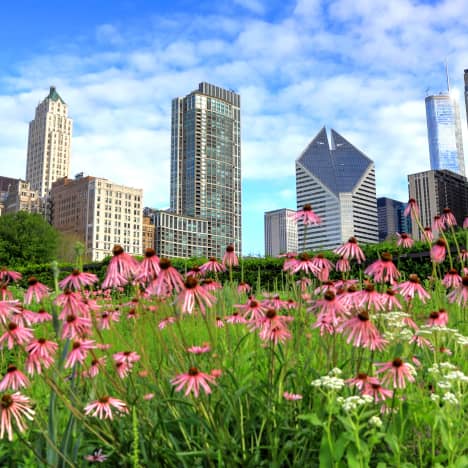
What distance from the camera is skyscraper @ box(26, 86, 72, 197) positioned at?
15562cm

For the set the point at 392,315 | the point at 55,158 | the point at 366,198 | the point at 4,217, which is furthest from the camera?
the point at 366,198

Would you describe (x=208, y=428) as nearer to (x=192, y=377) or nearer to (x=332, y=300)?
(x=192, y=377)

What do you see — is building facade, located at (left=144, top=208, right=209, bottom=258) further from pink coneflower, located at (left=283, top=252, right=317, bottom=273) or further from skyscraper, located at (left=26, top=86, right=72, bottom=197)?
pink coneflower, located at (left=283, top=252, right=317, bottom=273)

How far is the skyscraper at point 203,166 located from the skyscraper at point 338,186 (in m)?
29.2

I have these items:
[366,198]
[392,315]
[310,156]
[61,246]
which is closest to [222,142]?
[310,156]

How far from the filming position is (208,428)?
2008 millimetres

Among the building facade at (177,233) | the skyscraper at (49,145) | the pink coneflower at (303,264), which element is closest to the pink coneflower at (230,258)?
the pink coneflower at (303,264)

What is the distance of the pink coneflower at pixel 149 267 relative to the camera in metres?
1.88

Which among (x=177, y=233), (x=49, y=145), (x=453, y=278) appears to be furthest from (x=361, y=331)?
(x=49, y=145)

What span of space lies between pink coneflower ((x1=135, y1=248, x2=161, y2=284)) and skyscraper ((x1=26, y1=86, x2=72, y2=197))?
164m

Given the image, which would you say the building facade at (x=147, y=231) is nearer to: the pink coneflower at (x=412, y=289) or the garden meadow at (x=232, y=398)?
the garden meadow at (x=232, y=398)

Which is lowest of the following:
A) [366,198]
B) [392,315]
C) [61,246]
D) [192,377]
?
[192,377]

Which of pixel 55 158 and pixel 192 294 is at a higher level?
pixel 55 158

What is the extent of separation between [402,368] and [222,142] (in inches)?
7825
